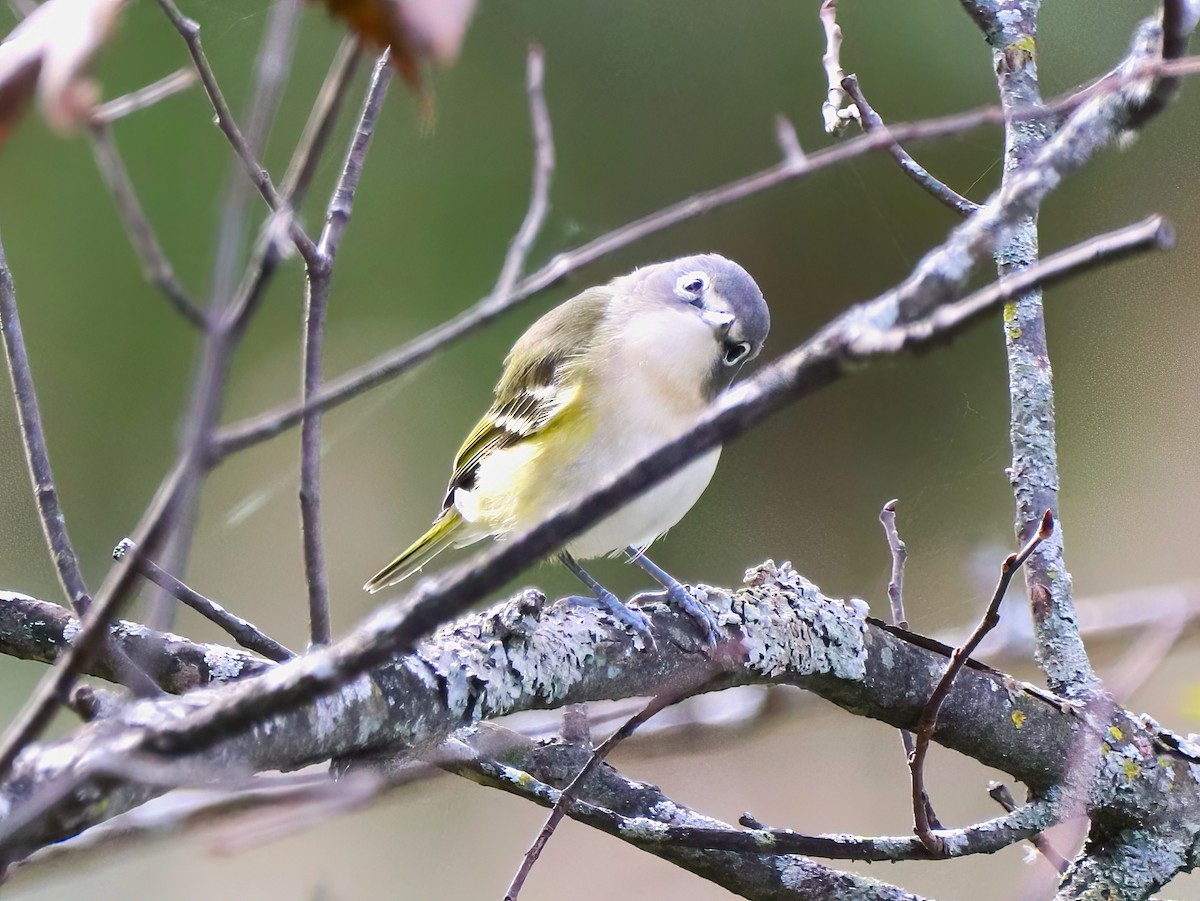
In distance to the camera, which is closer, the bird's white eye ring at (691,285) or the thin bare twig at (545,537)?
the thin bare twig at (545,537)

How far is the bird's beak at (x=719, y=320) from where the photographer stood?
151cm

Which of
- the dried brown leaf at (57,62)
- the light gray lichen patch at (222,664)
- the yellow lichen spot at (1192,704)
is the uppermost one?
the yellow lichen spot at (1192,704)

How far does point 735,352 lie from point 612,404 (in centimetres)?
20

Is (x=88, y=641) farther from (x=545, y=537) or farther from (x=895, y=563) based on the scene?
(x=895, y=563)

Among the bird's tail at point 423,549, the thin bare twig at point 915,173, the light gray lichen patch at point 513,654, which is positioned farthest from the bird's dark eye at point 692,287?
the light gray lichen patch at point 513,654

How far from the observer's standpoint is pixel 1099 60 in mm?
2826

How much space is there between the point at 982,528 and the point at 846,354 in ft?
8.86

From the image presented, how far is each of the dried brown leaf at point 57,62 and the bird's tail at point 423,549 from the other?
50.3 inches

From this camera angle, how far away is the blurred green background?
9.35 ft

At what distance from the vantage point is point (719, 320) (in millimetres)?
1518

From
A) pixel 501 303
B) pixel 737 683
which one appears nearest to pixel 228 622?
pixel 737 683

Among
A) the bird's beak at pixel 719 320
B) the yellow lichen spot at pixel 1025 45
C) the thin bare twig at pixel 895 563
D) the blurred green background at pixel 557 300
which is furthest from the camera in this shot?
the blurred green background at pixel 557 300

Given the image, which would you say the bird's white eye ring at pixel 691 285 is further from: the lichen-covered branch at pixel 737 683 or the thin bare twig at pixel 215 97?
the thin bare twig at pixel 215 97

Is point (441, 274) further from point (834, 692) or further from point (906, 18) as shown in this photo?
point (834, 692)
